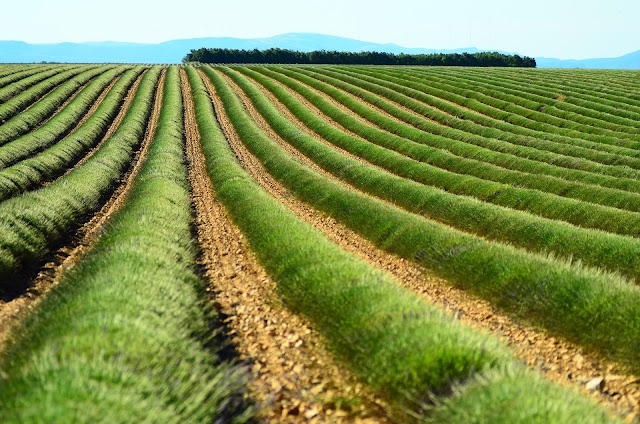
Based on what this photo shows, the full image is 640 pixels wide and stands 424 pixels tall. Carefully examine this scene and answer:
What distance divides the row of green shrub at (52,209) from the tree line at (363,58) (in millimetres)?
108042

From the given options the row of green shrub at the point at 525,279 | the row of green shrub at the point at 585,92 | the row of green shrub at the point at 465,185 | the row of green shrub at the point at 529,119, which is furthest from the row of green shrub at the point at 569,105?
the row of green shrub at the point at 525,279

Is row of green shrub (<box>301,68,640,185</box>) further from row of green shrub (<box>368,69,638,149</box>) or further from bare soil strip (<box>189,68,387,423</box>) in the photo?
bare soil strip (<box>189,68,387,423</box>)

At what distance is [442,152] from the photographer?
31.4 metres

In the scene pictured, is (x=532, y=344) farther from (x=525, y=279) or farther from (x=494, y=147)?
(x=494, y=147)

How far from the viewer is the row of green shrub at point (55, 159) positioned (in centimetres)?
2284

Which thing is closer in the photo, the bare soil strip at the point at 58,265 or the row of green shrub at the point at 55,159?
the bare soil strip at the point at 58,265

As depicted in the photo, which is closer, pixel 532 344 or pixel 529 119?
pixel 532 344

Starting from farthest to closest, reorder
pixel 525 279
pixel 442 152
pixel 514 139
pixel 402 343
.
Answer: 1. pixel 514 139
2. pixel 442 152
3. pixel 525 279
4. pixel 402 343

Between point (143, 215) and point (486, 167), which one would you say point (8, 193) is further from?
point (486, 167)

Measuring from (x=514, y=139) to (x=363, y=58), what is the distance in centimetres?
10131

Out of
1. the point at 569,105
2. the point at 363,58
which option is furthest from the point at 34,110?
the point at 363,58

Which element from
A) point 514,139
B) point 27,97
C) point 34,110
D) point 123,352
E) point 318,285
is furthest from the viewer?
point 27,97

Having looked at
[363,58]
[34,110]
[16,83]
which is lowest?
[34,110]

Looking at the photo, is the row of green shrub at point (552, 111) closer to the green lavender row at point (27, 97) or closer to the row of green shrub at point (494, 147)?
the row of green shrub at point (494, 147)
